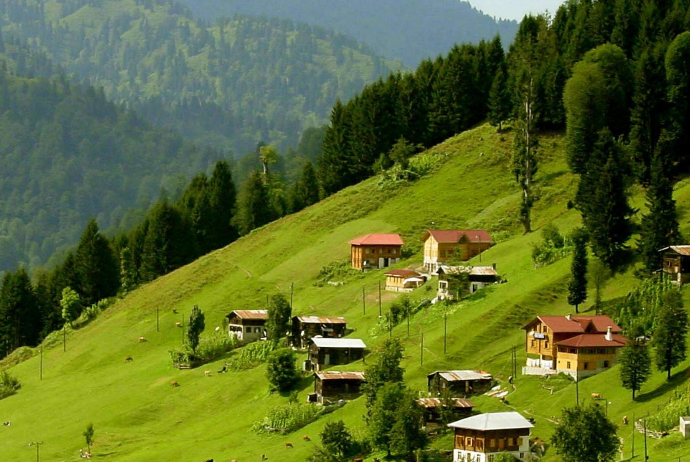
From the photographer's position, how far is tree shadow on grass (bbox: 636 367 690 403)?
291 ft

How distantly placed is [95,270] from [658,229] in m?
89.6

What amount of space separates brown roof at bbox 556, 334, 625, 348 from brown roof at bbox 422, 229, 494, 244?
37.4 meters

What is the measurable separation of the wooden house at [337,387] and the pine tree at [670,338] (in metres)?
26.2

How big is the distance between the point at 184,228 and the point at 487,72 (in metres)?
49.0

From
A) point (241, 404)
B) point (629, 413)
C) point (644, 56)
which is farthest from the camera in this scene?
point (644, 56)

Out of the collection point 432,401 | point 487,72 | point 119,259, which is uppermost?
point 487,72

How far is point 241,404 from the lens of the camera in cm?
11275

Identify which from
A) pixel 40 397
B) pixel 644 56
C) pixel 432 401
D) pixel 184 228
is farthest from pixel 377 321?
pixel 184 228

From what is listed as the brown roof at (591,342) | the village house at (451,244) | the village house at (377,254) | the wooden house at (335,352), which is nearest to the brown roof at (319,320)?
the wooden house at (335,352)

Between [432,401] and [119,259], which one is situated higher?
[432,401]

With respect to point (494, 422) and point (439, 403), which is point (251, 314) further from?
point (494, 422)

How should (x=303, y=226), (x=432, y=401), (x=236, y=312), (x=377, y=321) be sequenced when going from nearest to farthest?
(x=432, y=401), (x=377, y=321), (x=236, y=312), (x=303, y=226)

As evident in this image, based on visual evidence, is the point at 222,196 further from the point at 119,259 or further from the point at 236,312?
the point at 236,312

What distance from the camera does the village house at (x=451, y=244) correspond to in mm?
133625
